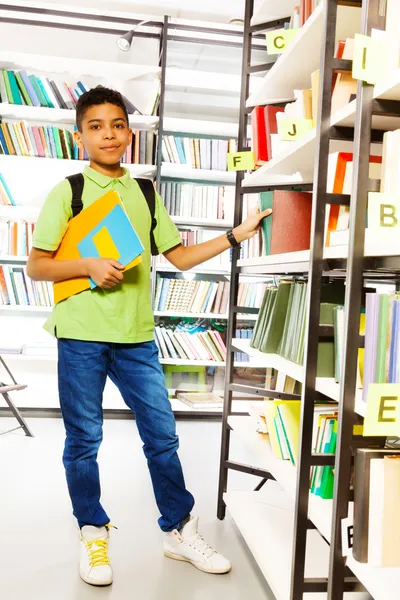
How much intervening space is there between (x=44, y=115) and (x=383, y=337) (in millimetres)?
3429

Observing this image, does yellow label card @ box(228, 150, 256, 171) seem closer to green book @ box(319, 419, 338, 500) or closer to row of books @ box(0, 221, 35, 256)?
green book @ box(319, 419, 338, 500)

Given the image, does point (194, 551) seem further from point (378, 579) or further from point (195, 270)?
point (195, 270)

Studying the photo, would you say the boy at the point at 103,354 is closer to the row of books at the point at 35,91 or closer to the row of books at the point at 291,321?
the row of books at the point at 291,321

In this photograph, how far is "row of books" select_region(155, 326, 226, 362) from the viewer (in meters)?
4.14

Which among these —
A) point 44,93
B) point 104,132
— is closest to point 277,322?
point 104,132

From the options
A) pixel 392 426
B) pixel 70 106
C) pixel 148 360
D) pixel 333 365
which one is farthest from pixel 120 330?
pixel 70 106

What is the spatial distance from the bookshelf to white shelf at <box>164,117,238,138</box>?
2.03 metres

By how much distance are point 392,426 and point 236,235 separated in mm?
1092

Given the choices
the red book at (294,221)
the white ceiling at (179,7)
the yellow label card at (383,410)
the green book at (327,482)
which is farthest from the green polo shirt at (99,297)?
the white ceiling at (179,7)

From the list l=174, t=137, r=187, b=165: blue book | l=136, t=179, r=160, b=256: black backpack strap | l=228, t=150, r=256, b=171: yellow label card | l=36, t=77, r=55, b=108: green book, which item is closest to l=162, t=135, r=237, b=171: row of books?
l=174, t=137, r=187, b=165: blue book

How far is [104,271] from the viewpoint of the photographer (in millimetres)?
1800

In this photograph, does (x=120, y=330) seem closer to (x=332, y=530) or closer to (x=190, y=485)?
(x=332, y=530)

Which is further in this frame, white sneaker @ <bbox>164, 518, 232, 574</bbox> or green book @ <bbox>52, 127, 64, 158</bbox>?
green book @ <bbox>52, 127, 64, 158</bbox>

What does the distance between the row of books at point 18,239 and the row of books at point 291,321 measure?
2279 millimetres
